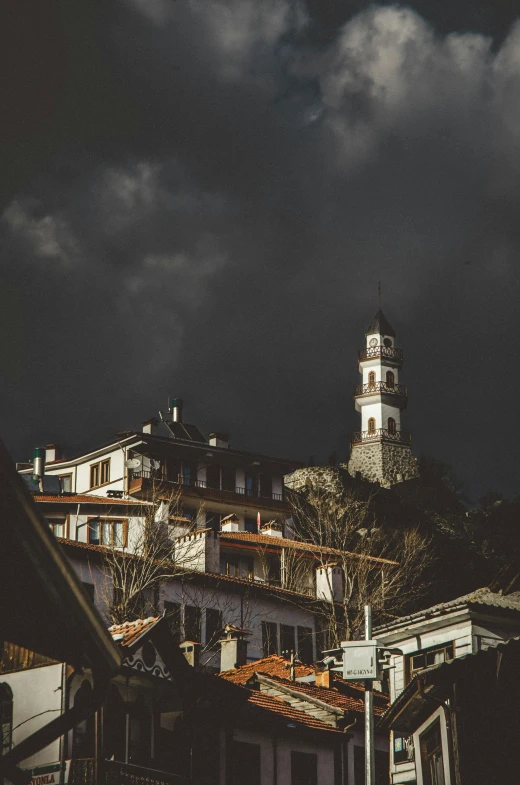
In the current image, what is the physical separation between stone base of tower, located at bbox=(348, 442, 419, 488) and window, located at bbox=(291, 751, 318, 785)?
6763cm

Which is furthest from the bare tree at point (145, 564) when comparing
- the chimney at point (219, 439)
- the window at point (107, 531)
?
the chimney at point (219, 439)

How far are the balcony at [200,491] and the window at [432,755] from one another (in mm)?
45423

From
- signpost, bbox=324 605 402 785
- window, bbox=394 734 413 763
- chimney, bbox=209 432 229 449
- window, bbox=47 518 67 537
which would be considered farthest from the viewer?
chimney, bbox=209 432 229 449

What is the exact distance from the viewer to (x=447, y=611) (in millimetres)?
31500

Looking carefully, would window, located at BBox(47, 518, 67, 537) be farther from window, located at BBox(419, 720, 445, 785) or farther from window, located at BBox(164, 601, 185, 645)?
window, located at BBox(419, 720, 445, 785)

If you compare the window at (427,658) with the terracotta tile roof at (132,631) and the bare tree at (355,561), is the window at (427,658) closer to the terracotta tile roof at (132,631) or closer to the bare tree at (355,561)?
the terracotta tile roof at (132,631)

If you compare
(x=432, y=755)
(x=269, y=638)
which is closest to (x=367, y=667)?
(x=432, y=755)

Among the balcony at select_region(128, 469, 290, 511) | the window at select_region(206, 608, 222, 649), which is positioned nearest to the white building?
the window at select_region(206, 608, 222, 649)

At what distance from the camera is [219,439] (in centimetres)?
8644

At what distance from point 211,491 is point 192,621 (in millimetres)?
31029

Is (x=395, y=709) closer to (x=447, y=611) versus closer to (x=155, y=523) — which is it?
(x=447, y=611)

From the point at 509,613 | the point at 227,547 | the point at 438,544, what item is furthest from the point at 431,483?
the point at 509,613

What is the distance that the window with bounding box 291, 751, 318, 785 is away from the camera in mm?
30328

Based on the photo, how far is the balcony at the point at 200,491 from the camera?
249 feet
